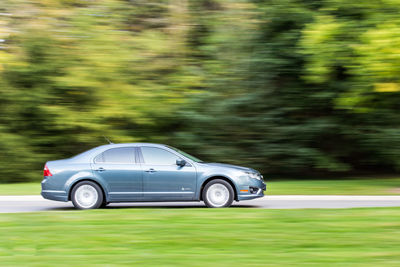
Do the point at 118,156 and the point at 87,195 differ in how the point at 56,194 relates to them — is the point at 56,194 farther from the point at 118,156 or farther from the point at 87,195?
the point at 118,156

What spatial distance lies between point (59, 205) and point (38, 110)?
398 inches

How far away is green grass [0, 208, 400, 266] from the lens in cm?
680

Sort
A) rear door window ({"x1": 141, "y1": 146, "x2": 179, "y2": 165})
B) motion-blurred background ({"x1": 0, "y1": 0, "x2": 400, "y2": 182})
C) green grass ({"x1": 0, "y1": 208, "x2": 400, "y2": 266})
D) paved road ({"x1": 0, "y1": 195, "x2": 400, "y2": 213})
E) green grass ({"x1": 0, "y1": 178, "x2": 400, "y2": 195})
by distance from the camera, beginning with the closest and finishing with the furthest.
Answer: green grass ({"x1": 0, "y1": 208, "x2": 400, "y2": 266}) < rear door window ({"x1": 141, "y1": 146, "x2": 179, "y2": 165}) < paved road ({"x1": 0, "y1": 195, "x2": 400, "y2": 213}) < green grass ({"x1": 0, "y1": 178, "x2": 400, "y2": 195}) < motion-blurred background ({"x1": 0, "y1": 0, "x2": 400, "y2": 182})

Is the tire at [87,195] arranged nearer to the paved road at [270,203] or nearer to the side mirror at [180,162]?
the paved road at [270,203]

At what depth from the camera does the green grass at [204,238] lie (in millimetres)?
6797

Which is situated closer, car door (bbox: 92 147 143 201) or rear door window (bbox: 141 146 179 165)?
car door (bbox: 92 147 143 201)

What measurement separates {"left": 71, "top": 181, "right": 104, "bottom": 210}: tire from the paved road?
0.88 metres

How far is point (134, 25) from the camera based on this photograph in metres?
24.7

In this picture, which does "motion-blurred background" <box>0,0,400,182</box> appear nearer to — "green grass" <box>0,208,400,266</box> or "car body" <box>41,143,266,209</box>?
"car body" <box>41,143,266,209</box>

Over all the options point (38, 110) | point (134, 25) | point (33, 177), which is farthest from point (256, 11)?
point (33, 177)

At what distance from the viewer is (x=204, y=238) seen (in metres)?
8.09

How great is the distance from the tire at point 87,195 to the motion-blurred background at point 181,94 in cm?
1018

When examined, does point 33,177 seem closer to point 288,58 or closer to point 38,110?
point 38,110

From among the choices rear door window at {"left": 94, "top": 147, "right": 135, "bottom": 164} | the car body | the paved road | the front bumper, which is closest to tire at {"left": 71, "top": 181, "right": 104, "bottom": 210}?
the car body
